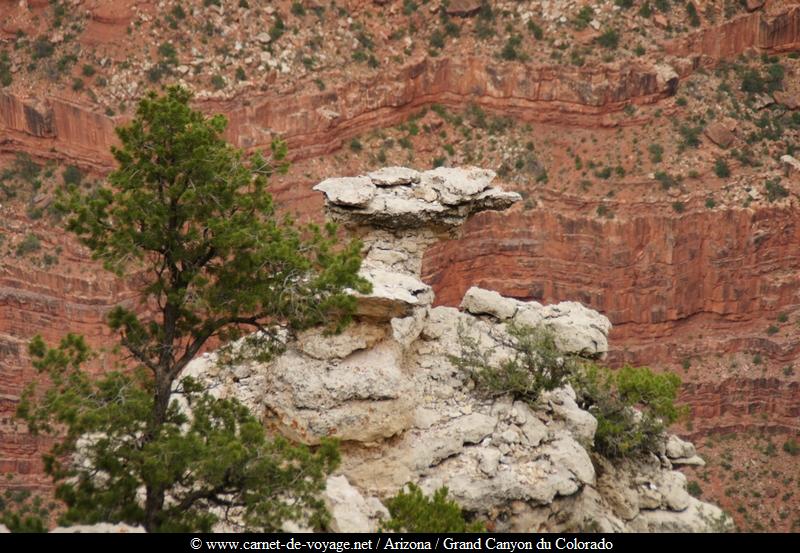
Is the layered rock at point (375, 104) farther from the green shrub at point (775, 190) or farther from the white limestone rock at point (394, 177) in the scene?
the white limestone rock at point (394, 177)

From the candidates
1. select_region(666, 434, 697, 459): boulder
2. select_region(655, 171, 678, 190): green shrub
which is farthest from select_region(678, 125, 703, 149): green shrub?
select_region(666, 434, 697, 459): boulder

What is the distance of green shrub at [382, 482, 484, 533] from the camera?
34950 millimetres

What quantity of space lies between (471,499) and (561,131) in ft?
166

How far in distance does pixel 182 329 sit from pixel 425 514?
7390mm

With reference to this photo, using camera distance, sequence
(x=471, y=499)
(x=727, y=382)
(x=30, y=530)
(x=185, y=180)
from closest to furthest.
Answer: (x=30, y=530) → (x=185, y=180) → (x=471, y=499) → (x=727, y=382)

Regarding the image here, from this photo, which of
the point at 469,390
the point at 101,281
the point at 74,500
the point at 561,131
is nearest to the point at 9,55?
the point at 101,281

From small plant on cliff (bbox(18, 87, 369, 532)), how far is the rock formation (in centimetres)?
307

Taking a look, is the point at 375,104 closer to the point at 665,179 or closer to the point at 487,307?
the point at 665,179

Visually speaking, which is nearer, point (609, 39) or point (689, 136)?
point (689, 136)

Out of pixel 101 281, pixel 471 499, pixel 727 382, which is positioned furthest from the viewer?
pixel 727 382

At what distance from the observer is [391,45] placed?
85750 mm

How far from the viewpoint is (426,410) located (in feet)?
136

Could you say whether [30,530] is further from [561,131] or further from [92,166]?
[561,131]

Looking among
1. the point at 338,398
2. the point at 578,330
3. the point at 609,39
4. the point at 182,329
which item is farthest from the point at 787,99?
the point at 182,329
